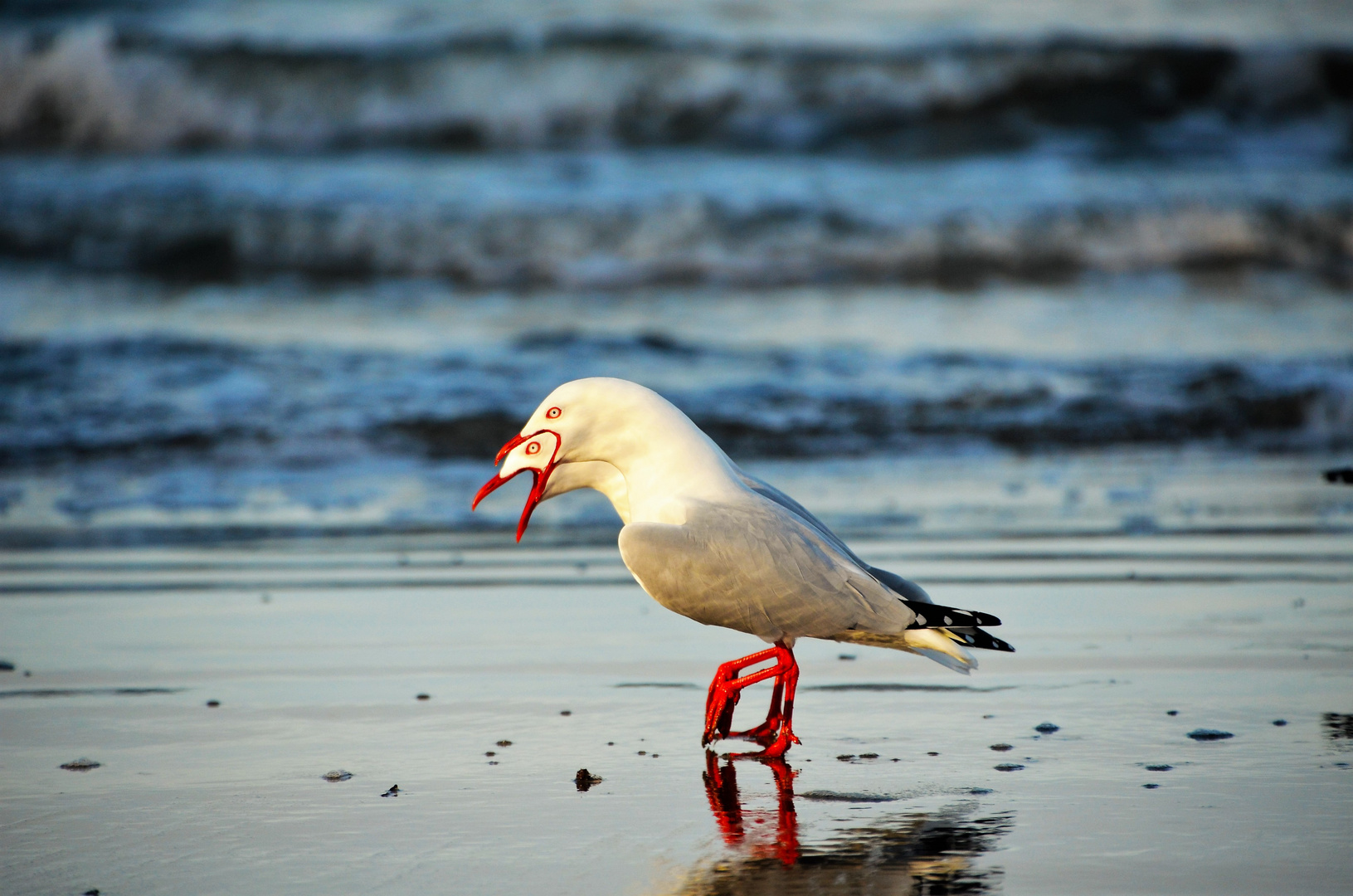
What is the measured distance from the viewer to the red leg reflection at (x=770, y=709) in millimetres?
2746

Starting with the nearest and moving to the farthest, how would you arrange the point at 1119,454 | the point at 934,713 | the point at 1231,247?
1. the point at 934,713
2. the point at 1119,454
3. the point at 1231,247

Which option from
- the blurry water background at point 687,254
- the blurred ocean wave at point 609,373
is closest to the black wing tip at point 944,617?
the blurry water background at point 687,254

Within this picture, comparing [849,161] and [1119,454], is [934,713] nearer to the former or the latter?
[1119,454]

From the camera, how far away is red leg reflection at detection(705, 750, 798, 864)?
2.18m

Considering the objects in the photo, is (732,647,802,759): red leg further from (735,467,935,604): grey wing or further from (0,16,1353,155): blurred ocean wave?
(0,16,1353,155): blurred ocean wave

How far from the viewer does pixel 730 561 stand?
2783 millimetres

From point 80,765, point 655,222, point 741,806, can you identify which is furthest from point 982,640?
point 655,222

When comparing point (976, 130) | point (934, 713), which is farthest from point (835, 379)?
point (976, 130)

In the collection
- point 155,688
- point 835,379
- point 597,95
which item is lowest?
point 155,688

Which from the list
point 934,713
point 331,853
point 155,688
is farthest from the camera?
point 155,688

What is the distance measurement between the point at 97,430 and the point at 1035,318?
6.95 m

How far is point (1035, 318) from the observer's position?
1164 centimetres

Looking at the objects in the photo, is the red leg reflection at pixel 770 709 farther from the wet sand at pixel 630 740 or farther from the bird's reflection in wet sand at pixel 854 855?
the bird's reflection in wet sand at pixel 854 855

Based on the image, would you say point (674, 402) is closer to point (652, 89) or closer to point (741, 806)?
point (741, 806)
